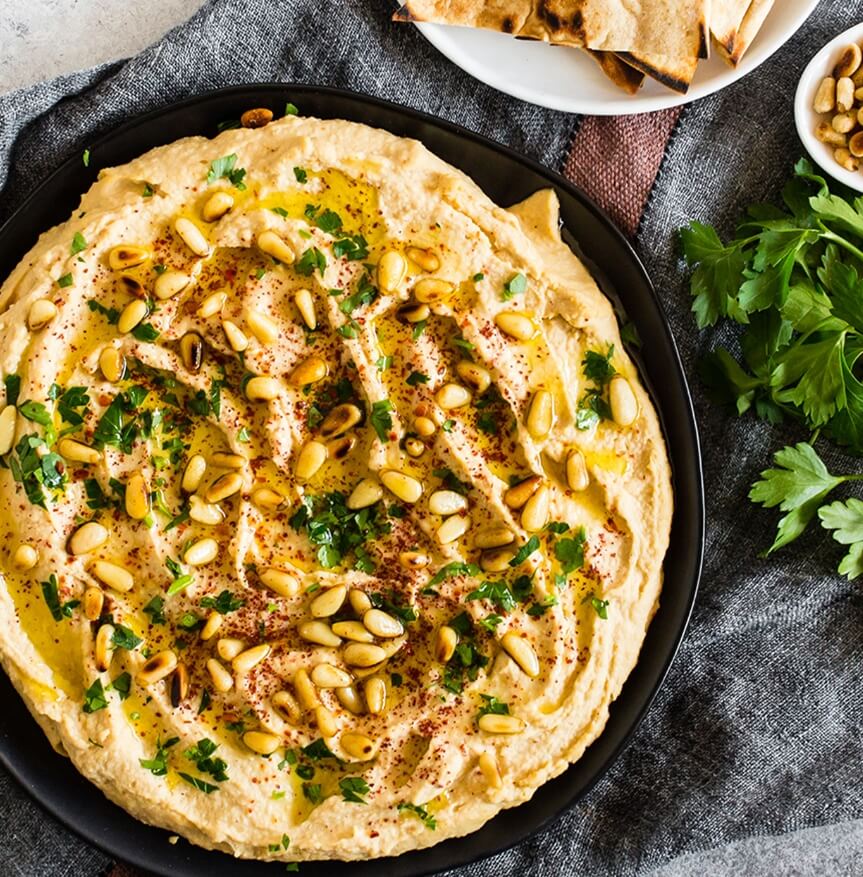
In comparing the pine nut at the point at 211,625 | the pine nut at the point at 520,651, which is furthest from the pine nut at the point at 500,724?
the pine nut at the point at 211,625

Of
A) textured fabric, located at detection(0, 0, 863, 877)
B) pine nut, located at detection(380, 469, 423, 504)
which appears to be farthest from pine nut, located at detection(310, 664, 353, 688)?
textured fabric, located at detection(0, 0, 863, 877)

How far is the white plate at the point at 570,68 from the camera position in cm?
332

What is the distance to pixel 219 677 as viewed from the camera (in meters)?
3.00

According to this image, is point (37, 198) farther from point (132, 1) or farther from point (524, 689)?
point (524, 689)

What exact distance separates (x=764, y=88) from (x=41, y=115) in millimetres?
2281

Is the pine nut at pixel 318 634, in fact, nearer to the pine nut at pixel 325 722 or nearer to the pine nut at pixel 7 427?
the pine nut at pixel 325 722

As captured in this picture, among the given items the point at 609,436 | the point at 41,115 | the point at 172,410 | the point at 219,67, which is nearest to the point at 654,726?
the point at 609,436

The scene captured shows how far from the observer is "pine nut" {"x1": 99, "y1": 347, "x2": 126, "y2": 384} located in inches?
117

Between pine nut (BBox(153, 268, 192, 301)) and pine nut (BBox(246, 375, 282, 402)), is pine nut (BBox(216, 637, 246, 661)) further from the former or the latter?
pine nut (BBox(153, 268, 192, 301))

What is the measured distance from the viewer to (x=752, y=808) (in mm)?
3424

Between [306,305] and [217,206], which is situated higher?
[217,206]

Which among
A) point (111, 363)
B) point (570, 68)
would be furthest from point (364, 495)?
point (570, 68)

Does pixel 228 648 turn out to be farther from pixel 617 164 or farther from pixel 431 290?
pixel 617 164

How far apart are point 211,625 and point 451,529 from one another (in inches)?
27.9
